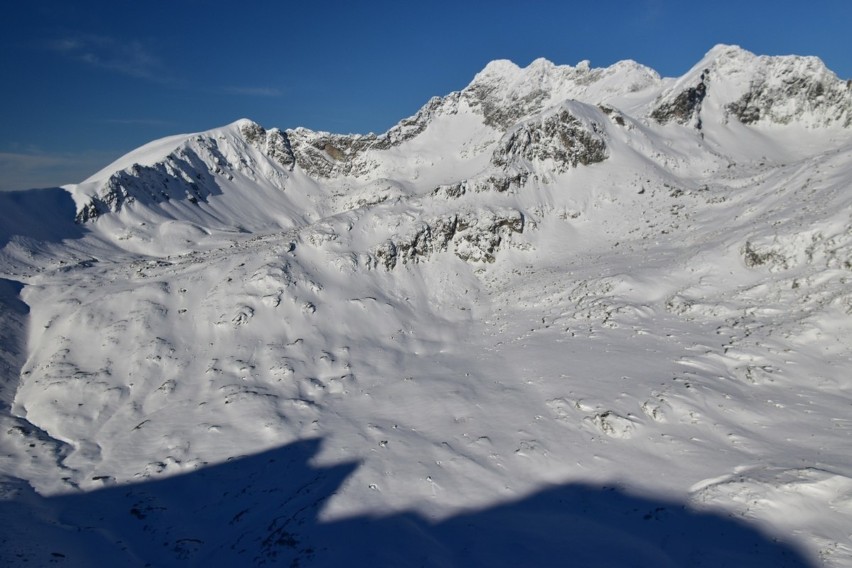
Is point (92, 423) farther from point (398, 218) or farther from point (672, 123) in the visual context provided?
point (672, 123)

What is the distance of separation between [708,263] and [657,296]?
16.8ft

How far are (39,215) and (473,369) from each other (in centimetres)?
6045

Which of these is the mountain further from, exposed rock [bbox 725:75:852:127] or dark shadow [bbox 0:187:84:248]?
exposed rock [bbox 725:75:852:127]

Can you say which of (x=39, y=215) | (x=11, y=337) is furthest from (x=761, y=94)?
(x=39, y=215)

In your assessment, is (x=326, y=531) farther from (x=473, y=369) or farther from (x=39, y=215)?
(x=39, y=215)

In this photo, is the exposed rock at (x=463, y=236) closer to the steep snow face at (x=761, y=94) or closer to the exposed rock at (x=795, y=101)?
the steep snow face at (x=761, y=94)

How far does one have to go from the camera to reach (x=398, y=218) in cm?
5097

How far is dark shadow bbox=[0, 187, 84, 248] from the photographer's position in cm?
5428

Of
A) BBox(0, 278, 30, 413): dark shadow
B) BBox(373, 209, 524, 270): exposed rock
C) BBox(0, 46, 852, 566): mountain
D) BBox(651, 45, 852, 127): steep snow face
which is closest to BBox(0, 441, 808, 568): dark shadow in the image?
BBox(0, 46, 852, 566): mountain

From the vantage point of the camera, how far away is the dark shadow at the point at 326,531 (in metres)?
16.6

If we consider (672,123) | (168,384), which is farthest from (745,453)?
(672,123)

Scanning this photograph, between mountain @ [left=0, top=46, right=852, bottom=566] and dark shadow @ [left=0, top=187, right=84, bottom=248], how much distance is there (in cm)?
49

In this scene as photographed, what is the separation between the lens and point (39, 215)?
5894 centimetres

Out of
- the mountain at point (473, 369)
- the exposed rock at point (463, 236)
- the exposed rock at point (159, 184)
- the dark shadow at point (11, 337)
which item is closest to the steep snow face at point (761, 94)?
the mountain at point (473, 369)
